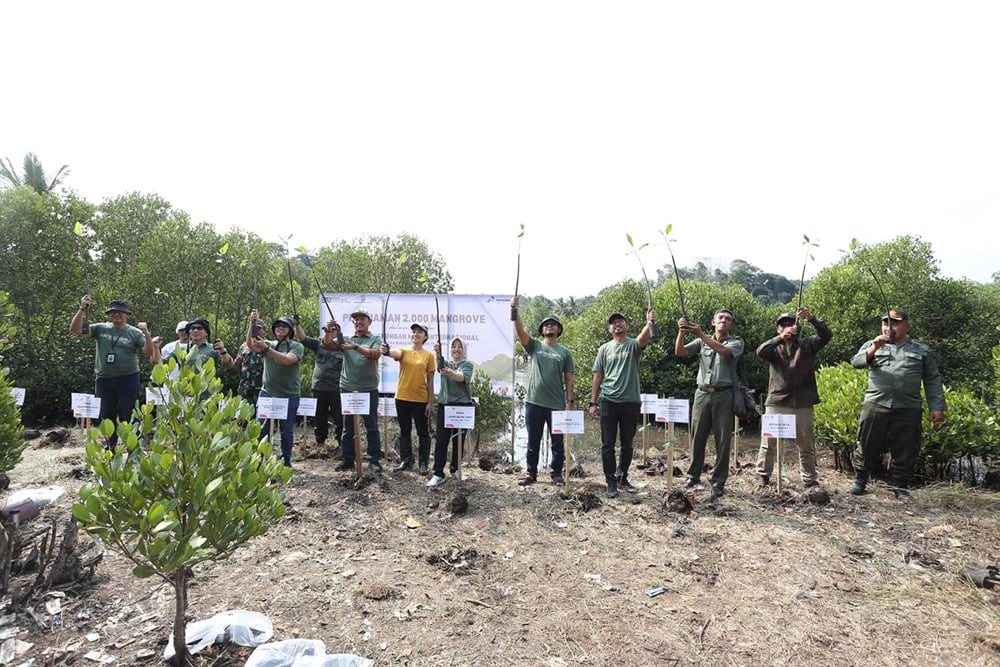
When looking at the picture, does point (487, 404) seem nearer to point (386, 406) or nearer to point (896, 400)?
point (386, 406)

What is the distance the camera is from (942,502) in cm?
546

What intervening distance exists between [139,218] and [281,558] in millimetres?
9021

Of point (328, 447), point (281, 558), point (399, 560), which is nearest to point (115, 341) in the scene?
point (328, 447)

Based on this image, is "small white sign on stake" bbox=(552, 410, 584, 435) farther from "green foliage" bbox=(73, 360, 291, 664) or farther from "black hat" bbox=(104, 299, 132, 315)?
"black hat" bbox=(104, 299, 132, 315)

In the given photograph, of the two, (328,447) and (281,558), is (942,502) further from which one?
(328,447)

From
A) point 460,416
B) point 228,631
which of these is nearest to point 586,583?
point 228,631

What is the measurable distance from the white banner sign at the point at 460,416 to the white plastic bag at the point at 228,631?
2.95 m

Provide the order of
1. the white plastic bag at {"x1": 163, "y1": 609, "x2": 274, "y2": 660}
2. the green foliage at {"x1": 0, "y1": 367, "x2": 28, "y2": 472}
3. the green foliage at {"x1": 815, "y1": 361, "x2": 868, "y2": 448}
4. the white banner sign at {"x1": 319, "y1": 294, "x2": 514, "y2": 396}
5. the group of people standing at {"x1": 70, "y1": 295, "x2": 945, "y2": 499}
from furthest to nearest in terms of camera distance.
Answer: the white banner sign at {"x1": 319, "y1": 294, "x2": 514, "y2": 396}, the green foliage at {"x1": 815, "y1": 361, "x2": 868, "y2": 448}, the group of people standing at {"x1": 70, "y1": 295, "x2": 945, "y2": 499}, the green foliage at {"x1": 0, "y1": 367, "x2": 28, "y2": 472}, the white plastic bag at {"x1": 163, "y1": 609, "x2": 274, "y2": 660}

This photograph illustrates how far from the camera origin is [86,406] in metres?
6.57

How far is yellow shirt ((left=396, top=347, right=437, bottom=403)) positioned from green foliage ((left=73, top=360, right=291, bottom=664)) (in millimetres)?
3262

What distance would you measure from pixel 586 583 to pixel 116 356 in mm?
6070

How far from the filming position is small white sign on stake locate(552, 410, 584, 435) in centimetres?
559

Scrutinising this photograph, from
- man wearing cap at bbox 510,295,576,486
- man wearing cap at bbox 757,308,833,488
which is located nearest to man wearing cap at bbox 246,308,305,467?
man wearing cap at bbox 510,295,576,486

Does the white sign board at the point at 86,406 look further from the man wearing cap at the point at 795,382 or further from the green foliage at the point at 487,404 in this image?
the man wearing cap at the point at 795,382
